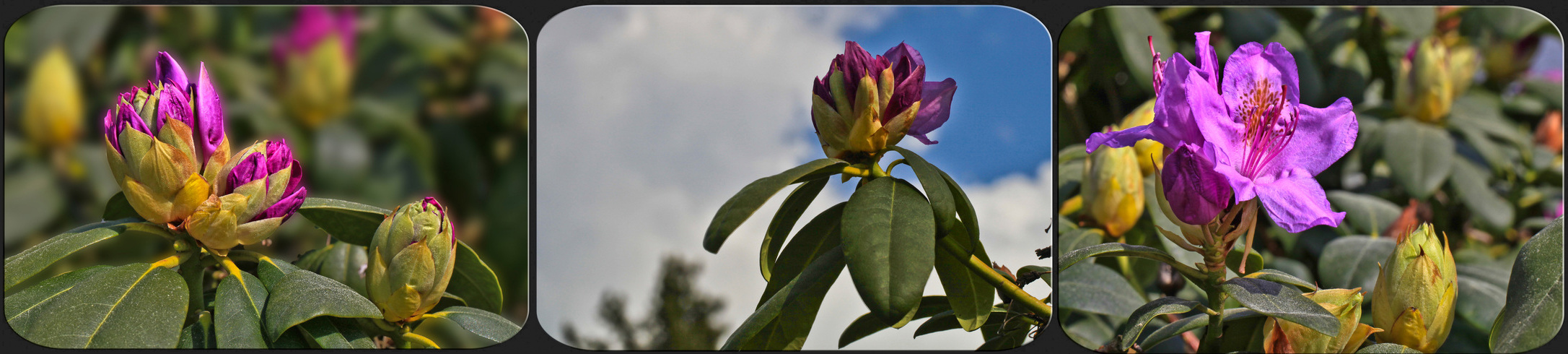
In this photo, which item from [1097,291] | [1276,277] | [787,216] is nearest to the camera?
[1276,277]

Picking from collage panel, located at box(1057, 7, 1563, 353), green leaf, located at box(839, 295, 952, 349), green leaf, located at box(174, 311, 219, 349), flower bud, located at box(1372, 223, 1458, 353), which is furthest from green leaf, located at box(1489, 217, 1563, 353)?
green leaf, located at box(174, 311, 219, 349)

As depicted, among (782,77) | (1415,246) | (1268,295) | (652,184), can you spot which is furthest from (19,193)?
(1415,246)

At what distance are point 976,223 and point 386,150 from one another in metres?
0.78

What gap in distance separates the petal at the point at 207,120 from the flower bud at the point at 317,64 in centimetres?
20

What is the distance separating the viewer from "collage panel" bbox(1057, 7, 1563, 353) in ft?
2.93

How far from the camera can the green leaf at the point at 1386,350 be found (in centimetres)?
97

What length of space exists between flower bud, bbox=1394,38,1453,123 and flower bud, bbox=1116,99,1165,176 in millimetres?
547

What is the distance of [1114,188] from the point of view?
46.1 inches

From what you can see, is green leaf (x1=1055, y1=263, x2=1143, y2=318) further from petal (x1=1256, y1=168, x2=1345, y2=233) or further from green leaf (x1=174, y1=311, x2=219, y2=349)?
green leaf (x1=174, y1=311, x2=219, y2=349)

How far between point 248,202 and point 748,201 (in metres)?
0.52

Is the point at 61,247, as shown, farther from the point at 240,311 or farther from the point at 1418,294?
the point at 1418,294

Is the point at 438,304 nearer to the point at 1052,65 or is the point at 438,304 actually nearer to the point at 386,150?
the point at 386,150

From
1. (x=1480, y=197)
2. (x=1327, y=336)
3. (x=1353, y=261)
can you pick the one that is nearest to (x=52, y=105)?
(x=1327, y=336)

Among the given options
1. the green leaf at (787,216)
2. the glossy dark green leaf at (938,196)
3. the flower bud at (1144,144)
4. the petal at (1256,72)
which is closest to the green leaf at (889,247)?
the glossy dark green leaf at (938,196)
